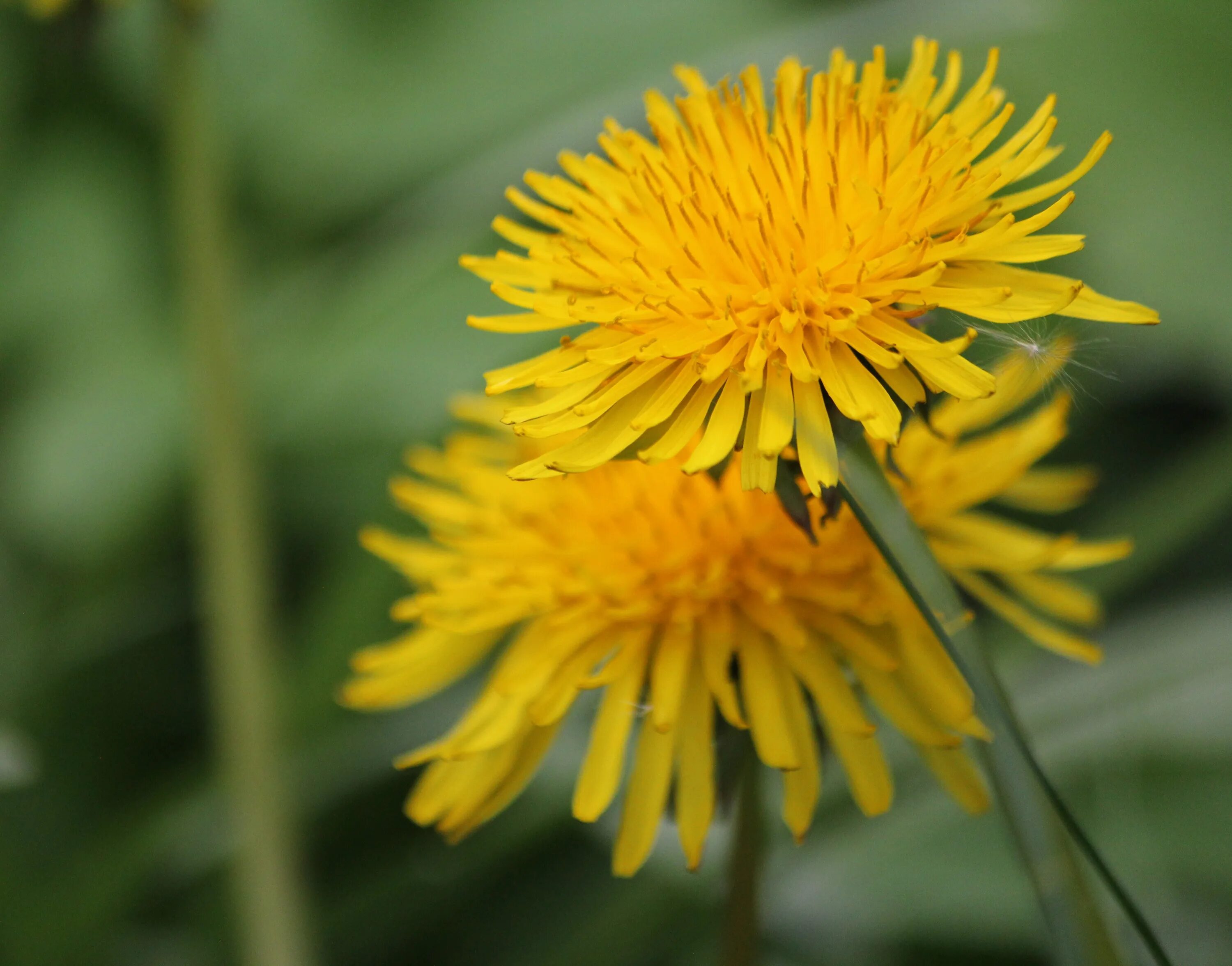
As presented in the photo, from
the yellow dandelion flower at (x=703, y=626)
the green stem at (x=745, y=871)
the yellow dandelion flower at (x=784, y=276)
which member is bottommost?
the green stem at (x=745, y=871)

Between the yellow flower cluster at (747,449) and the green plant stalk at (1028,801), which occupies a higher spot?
the yellow flower cluster at (747,449)

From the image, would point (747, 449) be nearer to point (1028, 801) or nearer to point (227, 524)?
point (1028, 801)

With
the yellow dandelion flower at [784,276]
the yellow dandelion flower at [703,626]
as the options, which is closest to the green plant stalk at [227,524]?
the yellow dandelion flower at [703,626]

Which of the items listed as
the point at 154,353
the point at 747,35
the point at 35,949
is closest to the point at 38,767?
the point at 35,949

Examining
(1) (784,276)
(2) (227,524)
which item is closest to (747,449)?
(1) (784,276)

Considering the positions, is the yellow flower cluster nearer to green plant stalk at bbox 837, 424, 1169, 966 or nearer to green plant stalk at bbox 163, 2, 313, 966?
green plant stalk at bbox 837, 424, 1169, 966

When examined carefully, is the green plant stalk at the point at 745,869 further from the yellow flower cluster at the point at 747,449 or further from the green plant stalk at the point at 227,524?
the green plant stalk at the point at 227,524
